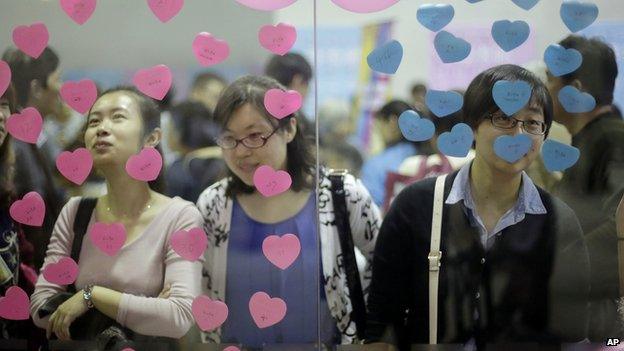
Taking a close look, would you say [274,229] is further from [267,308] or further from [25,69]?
[25,69]

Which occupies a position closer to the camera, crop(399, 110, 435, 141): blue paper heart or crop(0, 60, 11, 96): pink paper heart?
crop(399, 110, 435, 141): blue paper heart

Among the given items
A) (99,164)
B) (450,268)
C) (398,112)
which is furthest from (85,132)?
(450,268)

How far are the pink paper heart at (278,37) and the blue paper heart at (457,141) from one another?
0.59 m

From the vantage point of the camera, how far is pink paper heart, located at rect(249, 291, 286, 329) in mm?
2615

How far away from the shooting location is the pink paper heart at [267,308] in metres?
2.62

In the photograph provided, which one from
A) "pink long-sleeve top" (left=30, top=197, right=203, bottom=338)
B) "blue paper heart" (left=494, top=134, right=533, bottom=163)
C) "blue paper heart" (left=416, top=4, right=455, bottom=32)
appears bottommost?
"pink long-sleeve top" (left=30, top=197, right=203, bottom=338)

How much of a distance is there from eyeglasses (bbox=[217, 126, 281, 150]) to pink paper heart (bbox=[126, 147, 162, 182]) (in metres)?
0.23

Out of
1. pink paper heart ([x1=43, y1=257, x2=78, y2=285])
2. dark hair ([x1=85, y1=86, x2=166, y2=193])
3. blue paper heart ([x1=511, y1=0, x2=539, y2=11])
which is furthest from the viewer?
pink paper heart ([x1=43, y1=257, x2=78, y2=285])

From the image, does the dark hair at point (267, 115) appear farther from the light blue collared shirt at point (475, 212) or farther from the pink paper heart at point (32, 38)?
the pink paper heart at point (32, 38)

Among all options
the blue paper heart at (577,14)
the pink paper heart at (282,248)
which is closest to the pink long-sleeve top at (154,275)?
the pink paper heart at (282,248)

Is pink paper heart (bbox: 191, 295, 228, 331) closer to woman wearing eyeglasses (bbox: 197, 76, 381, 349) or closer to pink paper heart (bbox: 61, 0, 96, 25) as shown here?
woman wearing eyeglasses (bbox: 197, 76, 381, 349)

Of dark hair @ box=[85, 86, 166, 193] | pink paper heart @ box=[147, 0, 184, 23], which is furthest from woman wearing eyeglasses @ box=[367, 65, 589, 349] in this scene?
pink paper heart @ box=[147, 0, 184, 23]

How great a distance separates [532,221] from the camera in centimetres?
254

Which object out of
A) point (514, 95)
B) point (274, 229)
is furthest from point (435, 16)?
point (274, 229)
